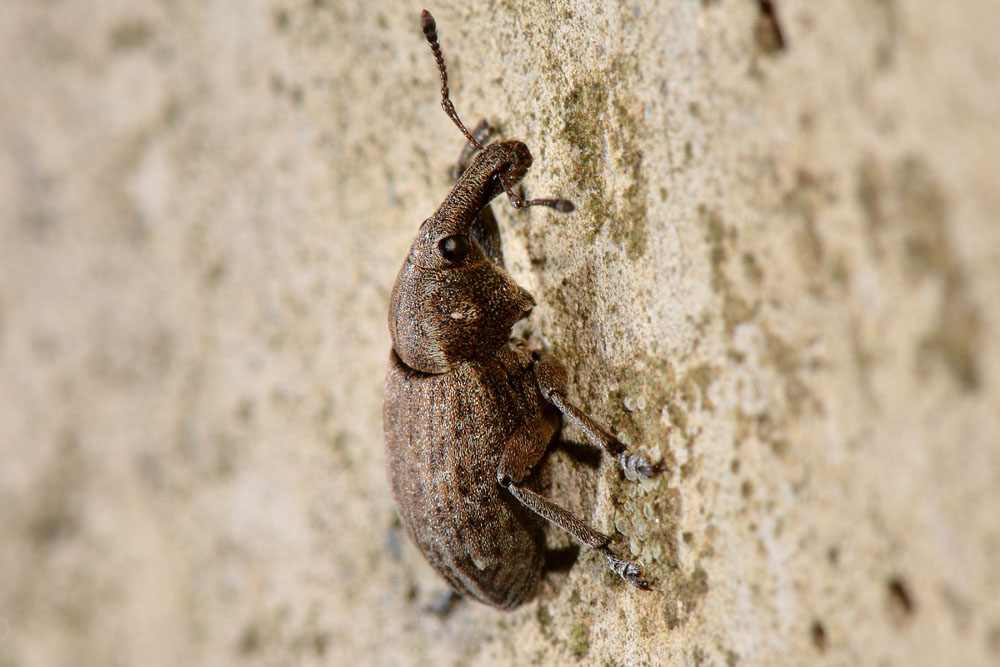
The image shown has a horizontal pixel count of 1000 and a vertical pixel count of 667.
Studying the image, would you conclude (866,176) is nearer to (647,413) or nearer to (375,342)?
(647,413)

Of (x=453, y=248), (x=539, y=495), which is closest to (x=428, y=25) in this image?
(x=453, y=248)

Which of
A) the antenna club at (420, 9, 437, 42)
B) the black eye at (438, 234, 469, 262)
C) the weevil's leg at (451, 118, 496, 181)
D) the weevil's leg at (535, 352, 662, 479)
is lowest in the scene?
the weevil's leg at (535, 352, 662, 479)

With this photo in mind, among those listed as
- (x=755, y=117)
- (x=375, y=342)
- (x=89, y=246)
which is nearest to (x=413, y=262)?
(x=375, y=342)

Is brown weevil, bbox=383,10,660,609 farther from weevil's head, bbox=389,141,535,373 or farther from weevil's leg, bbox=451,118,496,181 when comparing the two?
weevil's leg, bbox=451,118,496,181

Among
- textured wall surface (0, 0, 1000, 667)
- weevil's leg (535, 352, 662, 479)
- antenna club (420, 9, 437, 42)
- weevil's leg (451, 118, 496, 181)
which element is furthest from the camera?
weevil's leg (451, 118, 496, 181)

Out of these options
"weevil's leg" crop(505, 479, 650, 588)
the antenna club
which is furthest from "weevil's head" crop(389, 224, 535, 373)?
the antenna club

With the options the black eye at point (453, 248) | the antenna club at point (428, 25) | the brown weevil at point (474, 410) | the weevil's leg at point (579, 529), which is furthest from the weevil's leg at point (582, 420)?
the antenna club at point (428, 25)

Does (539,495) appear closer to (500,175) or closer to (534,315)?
(534,315)
